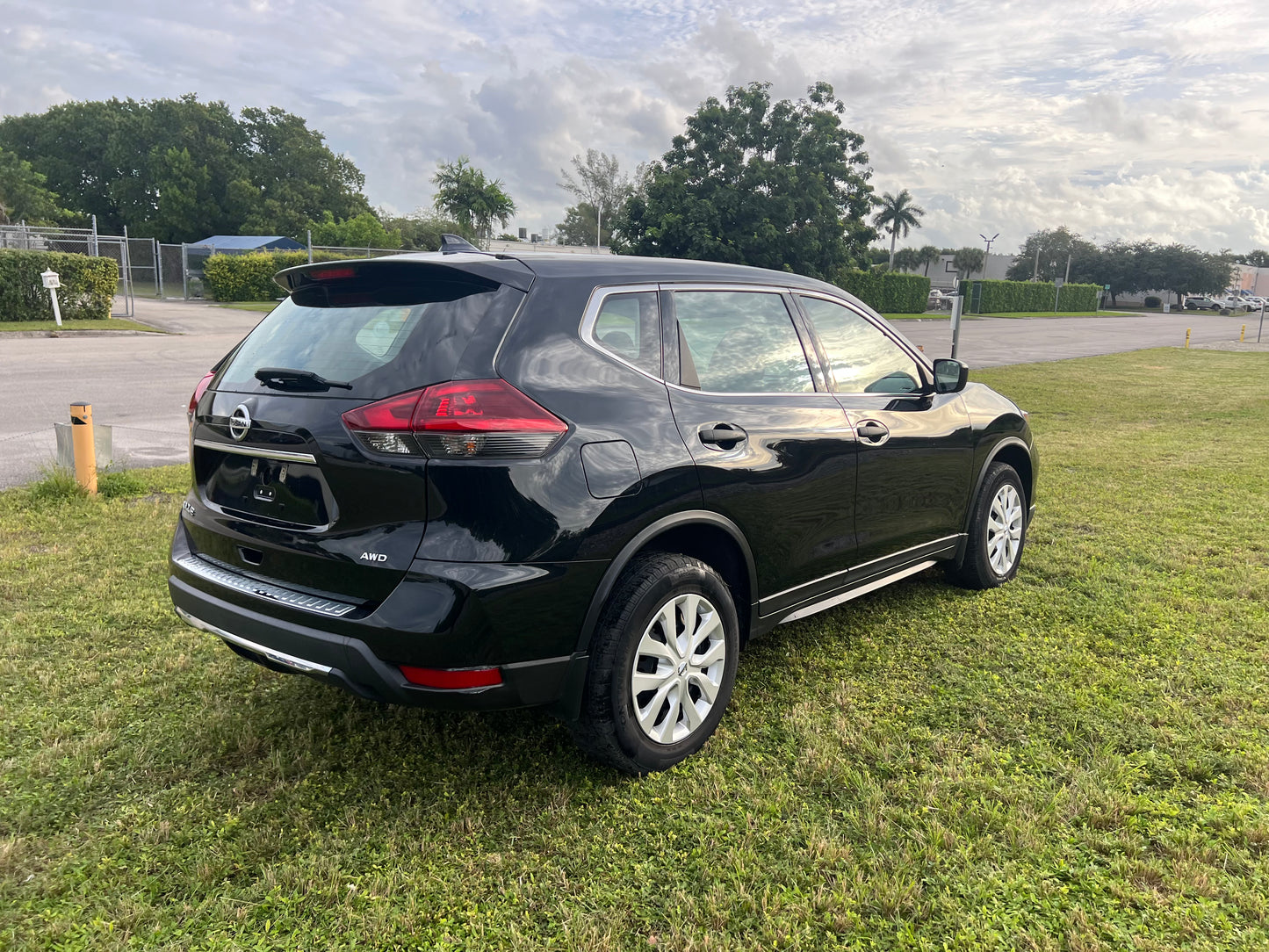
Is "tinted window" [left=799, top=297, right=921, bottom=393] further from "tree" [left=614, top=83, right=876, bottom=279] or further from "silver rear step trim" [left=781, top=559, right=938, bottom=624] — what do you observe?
"tree" [left=614, top=83, right=876, bottom=279]

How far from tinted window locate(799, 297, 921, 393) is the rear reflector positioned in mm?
2034

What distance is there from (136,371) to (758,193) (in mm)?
30940

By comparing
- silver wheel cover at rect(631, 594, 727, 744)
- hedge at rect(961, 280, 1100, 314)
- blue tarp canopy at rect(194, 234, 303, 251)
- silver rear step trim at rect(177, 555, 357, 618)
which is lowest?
silver wheel cover at rect(631, 594, 727, 744)

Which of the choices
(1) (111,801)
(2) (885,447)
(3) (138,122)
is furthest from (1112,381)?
(3) (138,122)

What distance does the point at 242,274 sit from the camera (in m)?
36.1

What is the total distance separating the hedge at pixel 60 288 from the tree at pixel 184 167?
141 feet

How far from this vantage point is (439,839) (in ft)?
8.70

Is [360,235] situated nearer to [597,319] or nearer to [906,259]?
[597,319]

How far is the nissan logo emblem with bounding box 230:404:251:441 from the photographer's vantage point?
9.45ft

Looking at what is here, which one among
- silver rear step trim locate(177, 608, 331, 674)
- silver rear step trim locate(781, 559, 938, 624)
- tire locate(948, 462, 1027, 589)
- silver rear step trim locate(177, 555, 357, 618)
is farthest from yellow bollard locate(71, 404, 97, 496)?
tire locate(948, 462, 1027, 589)

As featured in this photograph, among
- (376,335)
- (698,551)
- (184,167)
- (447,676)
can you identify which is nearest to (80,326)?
(376,335)

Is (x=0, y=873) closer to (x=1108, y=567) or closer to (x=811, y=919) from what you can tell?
(x=811, y=919)

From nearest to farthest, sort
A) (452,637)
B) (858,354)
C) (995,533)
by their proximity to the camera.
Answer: (452,637)
(858,354)
(995,533)

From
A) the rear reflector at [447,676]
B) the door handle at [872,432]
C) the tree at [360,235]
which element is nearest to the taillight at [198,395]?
the rear reflector at [447,676]
